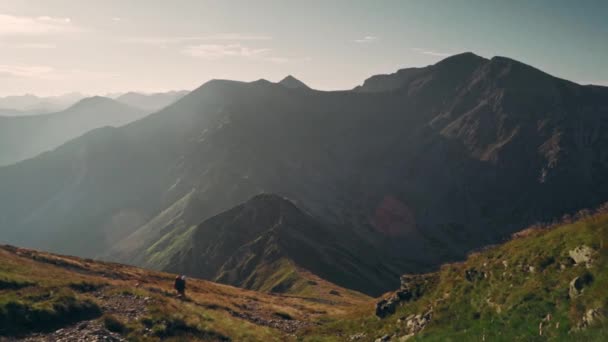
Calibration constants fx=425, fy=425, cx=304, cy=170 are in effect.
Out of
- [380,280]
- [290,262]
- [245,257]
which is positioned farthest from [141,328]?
[380,280]

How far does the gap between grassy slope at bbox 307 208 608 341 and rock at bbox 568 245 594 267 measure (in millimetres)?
269

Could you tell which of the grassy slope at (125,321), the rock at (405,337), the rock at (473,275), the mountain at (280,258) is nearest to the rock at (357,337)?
the rock at (405,337)

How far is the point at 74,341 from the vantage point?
2391 centimetres

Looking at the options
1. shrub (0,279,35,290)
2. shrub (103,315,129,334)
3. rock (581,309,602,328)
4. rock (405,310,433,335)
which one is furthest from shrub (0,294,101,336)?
rock (581,309,602,328)

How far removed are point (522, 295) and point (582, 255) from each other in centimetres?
357

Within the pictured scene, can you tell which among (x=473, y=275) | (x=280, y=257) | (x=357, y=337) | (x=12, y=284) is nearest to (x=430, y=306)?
(x=473, y=275)

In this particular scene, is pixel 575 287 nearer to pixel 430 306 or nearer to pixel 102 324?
pixel 430 306

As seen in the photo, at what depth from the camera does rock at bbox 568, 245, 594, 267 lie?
2098 centimetres

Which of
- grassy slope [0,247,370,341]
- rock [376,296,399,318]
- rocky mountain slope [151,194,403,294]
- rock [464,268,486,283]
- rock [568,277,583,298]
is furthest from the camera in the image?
rocky mountain slope [151,194,403,294]

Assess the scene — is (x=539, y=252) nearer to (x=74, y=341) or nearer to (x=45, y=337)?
(x=74, y=341)

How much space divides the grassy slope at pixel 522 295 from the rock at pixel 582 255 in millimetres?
→ 269

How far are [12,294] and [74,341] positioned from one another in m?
7.63

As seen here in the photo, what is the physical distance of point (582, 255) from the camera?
70.5 ft

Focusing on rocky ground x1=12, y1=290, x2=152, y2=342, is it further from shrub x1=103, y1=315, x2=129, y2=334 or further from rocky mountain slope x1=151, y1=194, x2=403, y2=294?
rocky mountain slope x1=151, y1=194, x2=403, y2=294
